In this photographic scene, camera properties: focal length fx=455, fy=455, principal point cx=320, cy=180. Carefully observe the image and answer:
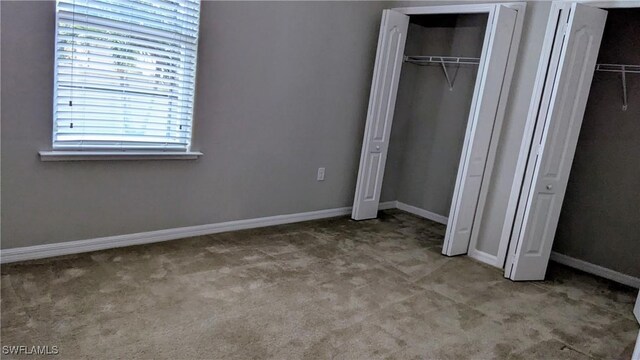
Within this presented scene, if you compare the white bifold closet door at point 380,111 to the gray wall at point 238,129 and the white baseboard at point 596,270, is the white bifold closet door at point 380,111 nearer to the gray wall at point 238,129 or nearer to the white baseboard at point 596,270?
the gray wall at point 238,129

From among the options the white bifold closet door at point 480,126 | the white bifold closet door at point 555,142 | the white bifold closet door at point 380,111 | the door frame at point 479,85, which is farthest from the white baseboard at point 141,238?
the white bifold closet door at point 555,142

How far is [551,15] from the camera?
3.33 meters

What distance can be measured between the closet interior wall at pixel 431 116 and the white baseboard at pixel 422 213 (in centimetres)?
4

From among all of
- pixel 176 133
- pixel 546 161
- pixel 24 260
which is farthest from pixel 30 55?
pixel 546 161

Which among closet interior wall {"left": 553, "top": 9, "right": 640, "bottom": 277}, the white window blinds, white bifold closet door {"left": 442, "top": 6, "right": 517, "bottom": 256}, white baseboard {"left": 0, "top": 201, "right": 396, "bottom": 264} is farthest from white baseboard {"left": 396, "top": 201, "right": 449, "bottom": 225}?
the white window blinds

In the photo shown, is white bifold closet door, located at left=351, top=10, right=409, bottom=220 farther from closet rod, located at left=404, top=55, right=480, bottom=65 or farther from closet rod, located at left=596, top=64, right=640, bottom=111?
closet rod, located at left=596, top=64, right=640, bottom=111

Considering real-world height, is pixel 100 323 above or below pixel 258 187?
below

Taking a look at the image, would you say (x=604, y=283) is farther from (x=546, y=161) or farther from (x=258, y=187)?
(x=258, y=187)

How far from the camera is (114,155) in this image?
3016 millimetres

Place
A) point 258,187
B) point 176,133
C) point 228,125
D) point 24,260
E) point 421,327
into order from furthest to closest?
1. point 258,187
2. point 228,125
3. point 176,133
4. point 24,260
5. point 421,327

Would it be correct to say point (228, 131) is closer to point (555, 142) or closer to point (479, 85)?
point (479, 85)

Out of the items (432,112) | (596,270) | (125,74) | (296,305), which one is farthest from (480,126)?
(125,74)

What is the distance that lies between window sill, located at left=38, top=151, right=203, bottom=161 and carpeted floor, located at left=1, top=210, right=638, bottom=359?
64cm

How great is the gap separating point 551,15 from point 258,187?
2.64m
